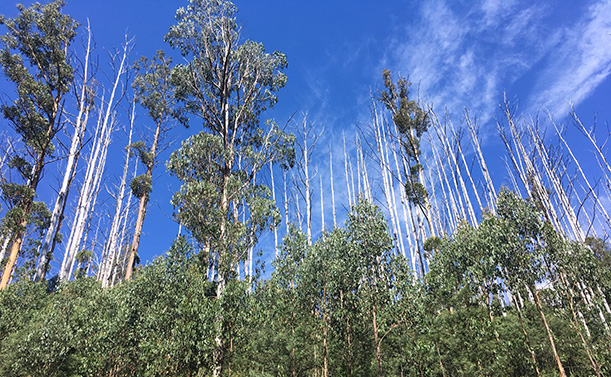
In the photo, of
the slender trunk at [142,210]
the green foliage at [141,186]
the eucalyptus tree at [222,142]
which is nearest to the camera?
the eucalyptus tree at [222,142]

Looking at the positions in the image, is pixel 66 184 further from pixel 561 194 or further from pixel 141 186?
pixel 561 194

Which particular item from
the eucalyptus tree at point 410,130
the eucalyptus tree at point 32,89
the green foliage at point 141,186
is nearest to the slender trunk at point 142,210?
the green foliage at point 141,186

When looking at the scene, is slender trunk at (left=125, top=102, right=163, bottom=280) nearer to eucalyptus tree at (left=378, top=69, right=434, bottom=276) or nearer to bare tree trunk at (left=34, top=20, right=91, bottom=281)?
bare tree trunk at (left=34, top=20, right=91, bottom=281)

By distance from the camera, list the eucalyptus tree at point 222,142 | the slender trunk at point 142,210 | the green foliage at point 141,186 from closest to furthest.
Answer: the eucalyptus tree at point 222,142 < the slender trunk at point 142,210 < the green foliage at point 141,186

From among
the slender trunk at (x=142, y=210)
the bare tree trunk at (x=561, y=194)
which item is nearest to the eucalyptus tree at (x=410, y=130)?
the bare tree trunk at (x=561, y=194)

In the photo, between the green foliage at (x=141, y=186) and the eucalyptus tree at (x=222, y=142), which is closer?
the eucalyptus tree at (x=222, y=142)

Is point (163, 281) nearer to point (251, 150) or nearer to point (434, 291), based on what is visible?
point (251, 150)

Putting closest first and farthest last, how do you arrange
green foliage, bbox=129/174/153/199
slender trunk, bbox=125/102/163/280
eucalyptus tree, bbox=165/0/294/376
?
eucalyptus tree, bbox=165/0/294/376 → slender trunk, bbox=125/102/163/280 → green foliage, bbox=129/174/153/199

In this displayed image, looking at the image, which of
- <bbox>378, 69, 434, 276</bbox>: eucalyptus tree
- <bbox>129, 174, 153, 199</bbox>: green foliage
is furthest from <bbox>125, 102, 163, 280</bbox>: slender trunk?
<bbox>378, 69, 434, 276</bbox>: eucalyptus tree

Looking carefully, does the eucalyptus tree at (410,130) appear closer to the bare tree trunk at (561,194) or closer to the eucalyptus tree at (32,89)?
the bare tree trunk at (561,194)

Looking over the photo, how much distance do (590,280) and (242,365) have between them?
13665mm

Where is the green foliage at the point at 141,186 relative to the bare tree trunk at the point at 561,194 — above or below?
above

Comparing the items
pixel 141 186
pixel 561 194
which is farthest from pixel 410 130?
pixel 141 186

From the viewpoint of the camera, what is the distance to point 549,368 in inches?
410
